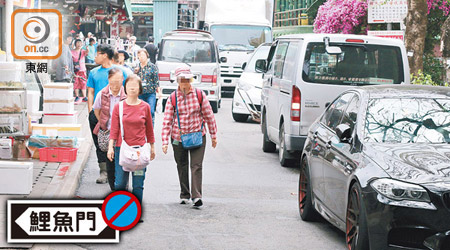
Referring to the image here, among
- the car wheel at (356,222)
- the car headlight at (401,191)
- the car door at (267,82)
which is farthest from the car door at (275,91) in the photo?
the car headlight at (401,191)

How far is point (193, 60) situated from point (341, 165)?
16.1 meters

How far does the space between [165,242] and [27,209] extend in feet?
6.75

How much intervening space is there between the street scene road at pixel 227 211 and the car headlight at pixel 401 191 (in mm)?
1543

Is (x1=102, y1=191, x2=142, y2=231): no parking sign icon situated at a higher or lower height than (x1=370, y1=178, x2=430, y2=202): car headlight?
lower

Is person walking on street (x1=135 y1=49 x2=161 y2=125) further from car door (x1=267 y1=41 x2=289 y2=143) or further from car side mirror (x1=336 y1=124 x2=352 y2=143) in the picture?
car side mirror (x1=336 y1=124 x2=352 y2=143)

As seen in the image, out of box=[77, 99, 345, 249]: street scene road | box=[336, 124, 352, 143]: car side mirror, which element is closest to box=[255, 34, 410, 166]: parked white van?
box=[77, 99, 345, 249]: street scene road

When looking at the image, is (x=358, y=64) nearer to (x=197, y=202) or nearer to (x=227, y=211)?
(x=227, y=211)

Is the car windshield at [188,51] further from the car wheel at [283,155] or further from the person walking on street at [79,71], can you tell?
the car wheel at [283,155]

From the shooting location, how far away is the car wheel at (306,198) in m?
9.27

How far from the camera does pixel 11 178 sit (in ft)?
32.5

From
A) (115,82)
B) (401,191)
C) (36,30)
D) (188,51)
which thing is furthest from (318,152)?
(188,51)

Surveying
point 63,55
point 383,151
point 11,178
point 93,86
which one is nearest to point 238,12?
point 63,55

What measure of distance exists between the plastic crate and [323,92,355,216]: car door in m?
4.99

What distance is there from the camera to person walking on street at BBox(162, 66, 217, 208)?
33.0 ft
